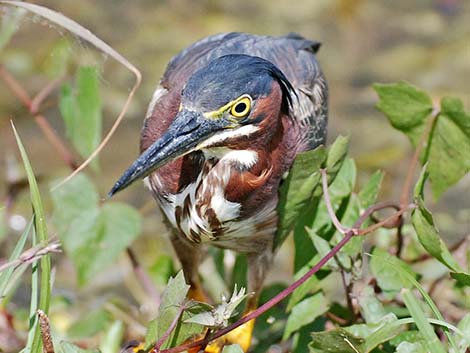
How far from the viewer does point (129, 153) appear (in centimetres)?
516

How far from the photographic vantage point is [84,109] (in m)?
3.06

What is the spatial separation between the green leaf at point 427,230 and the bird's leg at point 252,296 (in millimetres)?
718

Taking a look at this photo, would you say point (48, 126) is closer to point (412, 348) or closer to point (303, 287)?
point (303, 287)

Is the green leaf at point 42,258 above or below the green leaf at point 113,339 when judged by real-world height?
above

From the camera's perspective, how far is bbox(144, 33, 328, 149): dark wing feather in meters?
2.79

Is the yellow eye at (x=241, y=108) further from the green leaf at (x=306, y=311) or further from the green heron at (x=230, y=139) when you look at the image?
the green leaf at (x=306, y=311)

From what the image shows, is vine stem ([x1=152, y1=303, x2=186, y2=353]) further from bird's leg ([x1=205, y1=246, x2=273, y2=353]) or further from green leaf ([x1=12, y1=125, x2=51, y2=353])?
bird's leg ([x1=205, y1=246, x2=273, y2=353])

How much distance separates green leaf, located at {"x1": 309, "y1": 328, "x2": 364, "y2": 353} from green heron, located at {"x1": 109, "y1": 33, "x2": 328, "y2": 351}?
50 cm

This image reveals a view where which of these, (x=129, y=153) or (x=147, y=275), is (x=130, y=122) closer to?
(x=129, y=153)

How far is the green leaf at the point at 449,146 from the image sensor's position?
267 centimetres

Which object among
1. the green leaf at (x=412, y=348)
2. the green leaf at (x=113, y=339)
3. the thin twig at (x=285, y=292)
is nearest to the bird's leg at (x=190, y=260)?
the green leaf at (x=113, y=339)

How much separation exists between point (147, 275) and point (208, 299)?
233mm

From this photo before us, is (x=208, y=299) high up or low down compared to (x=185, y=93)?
down

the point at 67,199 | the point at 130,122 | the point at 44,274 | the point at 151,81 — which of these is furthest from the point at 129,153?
the point at 44,274
